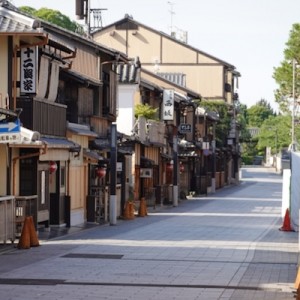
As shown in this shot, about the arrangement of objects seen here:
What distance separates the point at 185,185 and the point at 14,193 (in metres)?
42.2

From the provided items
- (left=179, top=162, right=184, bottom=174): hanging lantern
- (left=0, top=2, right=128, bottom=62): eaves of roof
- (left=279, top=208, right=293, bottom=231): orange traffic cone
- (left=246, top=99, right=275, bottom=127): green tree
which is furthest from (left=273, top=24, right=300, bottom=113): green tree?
(left=246, top=99, right=275, bottom=127): green tree

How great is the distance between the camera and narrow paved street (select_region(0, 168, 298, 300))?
1665cm

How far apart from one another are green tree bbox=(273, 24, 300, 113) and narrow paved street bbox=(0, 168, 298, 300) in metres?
45.0

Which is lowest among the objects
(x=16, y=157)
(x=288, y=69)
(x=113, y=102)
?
(x=16, y=157)

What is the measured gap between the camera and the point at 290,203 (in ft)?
111

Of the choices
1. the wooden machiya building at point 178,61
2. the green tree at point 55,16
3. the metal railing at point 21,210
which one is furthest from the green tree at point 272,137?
the metal railing at point 21,210

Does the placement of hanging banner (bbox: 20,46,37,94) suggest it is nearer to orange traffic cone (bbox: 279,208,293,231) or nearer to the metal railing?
the metal railing

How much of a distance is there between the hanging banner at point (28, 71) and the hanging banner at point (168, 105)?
3086 cm

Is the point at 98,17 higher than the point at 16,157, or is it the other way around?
the point at 98,17

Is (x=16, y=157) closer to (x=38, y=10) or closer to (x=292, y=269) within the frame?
(x=292, y=269)

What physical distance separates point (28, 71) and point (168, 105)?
31.1m

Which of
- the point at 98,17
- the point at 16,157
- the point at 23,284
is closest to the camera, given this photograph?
the point at 23,284

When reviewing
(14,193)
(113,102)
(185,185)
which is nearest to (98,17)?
(113,102)

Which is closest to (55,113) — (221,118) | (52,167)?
(52,167)
